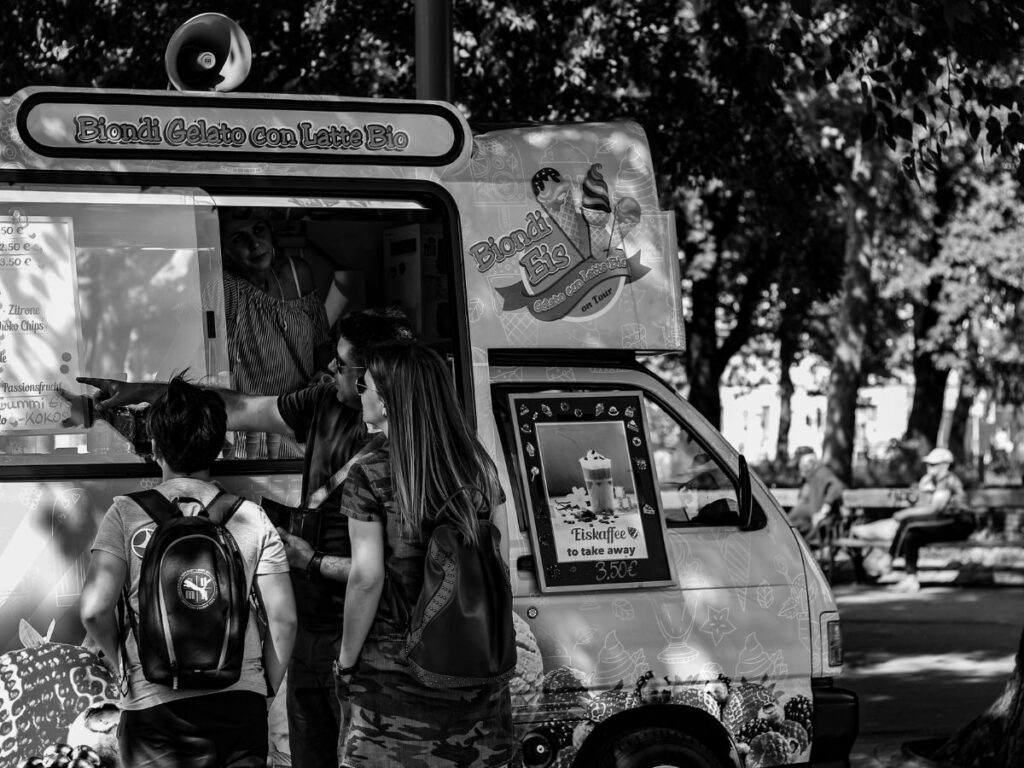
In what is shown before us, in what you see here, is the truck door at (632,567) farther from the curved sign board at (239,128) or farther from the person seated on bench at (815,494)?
the person seated on bench at (815,494)

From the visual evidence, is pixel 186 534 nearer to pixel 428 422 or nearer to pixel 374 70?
pixel 428 422

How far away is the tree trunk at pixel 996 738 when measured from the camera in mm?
6973

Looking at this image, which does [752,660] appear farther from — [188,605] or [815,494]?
[815,494]

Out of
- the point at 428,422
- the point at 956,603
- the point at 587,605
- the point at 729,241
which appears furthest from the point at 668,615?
the point at 729,241

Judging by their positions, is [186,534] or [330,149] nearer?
[186,534]

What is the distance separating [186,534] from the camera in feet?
12.0

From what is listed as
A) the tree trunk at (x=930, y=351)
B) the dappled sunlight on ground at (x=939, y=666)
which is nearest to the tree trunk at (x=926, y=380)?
the tree trunk at (x=930, y=351)

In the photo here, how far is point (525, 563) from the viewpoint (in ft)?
16.8

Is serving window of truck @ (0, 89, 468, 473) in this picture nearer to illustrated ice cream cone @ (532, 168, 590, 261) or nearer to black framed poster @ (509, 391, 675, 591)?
illustrated ice cream cone @ (532, 168, 590, 261)

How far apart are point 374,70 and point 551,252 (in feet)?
22.3

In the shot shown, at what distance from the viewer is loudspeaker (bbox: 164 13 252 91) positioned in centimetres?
544

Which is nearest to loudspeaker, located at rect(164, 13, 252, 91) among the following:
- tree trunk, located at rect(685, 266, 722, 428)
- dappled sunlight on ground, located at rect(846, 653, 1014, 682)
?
dappled sunlight on ground, located at rect(846, 653, 1014, 682)

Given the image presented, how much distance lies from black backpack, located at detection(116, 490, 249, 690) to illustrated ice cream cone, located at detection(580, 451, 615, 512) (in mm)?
1820

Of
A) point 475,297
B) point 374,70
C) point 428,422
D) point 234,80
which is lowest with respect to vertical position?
point 428,422
